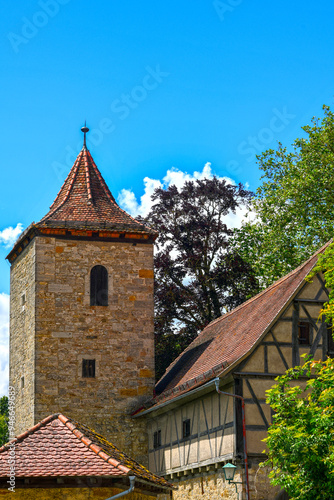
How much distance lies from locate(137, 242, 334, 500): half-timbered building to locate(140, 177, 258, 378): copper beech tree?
30.3 feet

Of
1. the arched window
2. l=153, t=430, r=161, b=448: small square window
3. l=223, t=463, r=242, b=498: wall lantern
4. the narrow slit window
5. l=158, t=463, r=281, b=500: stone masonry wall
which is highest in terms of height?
the arched window

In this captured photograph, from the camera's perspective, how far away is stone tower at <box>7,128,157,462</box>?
2744 cm

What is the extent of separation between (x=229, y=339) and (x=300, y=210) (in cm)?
921

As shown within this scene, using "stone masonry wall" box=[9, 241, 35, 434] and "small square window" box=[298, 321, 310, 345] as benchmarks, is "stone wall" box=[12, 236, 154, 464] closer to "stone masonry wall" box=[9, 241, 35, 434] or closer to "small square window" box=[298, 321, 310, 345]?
"stone masonry wall" box=[9, 241, 35, 434]

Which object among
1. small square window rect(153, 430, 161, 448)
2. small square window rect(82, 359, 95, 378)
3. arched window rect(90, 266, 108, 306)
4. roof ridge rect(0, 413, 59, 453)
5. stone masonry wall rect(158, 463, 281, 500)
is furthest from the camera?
arched window rect(90, 266, 108, 306)

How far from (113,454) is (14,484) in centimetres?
214

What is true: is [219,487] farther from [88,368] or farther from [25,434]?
[25,434]

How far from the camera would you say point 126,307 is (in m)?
28.8

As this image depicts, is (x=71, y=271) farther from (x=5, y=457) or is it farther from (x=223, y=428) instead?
(x=5, y=457)

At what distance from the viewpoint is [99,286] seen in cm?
2867

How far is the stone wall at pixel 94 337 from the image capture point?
2738cm

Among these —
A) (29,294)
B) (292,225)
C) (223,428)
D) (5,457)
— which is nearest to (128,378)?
(29,294)

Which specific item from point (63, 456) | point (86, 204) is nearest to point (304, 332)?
point (63, 456)

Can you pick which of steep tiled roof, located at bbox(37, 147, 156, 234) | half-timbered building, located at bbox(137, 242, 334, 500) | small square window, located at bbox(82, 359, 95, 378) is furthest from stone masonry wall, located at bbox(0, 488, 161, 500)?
steep tiled roof, located at bbox(37, 147, 156, 234)
